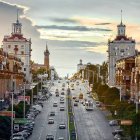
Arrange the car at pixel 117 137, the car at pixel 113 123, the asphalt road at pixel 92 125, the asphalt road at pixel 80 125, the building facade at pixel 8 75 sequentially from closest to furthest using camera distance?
the car at pixel 117 137 → the asphalt road at pixel 92 125 → the asphalt road at pixel 80 125 → the car at pixel 113 123 → the building facade at pixel 8 75

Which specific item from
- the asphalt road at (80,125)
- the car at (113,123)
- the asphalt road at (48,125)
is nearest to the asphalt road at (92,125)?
the asphalt road at (80,125)

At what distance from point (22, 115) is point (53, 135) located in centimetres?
1353

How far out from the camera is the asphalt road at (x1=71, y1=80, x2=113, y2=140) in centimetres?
9412

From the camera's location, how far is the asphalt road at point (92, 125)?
94125 mm

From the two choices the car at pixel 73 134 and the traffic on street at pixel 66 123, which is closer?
the car at pixel 73 134

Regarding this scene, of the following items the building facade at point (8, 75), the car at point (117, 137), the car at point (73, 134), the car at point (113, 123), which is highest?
the building facade at point (8, 75)

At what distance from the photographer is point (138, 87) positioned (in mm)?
136375

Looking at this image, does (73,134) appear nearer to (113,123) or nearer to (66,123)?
(113,123)

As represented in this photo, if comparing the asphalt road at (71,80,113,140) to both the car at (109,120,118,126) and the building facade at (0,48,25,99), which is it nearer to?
the car at (109,120,118,126)

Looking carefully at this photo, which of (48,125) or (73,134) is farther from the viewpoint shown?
(48,125)

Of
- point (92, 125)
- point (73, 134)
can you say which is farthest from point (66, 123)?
point (73, 134)

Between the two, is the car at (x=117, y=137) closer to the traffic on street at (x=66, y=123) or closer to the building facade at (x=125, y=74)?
the traffic on street at (x=66, y=123)

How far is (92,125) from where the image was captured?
110188 mm

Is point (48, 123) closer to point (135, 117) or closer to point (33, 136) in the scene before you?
point (33, 136)
